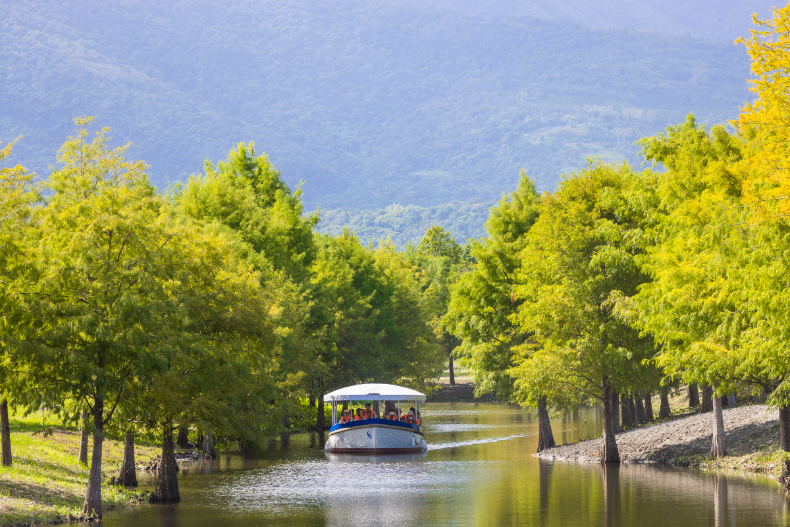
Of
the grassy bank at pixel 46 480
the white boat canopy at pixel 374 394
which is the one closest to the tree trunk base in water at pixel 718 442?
the white boat canopy at pixel 374 394

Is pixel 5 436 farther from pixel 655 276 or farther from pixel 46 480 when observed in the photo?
pixel 655 276

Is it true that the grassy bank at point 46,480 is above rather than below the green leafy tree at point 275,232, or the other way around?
below

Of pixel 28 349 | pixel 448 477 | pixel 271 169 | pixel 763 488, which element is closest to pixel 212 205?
pixel 271 169

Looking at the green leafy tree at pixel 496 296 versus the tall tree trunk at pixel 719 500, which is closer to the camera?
the tall tree trunk at pixel 719 500

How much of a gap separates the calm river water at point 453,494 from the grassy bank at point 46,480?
65.6 inches

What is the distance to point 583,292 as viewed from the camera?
125 ft

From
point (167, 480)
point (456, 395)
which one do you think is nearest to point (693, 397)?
point (167, 480)

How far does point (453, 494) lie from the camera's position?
103 feet

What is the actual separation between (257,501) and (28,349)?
37.9ft

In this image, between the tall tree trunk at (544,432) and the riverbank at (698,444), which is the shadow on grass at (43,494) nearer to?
the riverbank at (698,444)

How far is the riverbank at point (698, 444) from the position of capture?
3369 cm

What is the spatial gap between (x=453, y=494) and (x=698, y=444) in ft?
44.5

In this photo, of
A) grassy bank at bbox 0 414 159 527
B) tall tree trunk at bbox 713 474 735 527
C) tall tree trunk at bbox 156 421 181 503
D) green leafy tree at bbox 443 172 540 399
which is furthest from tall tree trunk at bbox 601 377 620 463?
grassy bank at bbox 0 414 159 527

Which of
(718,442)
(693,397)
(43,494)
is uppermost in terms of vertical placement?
(693,397)
